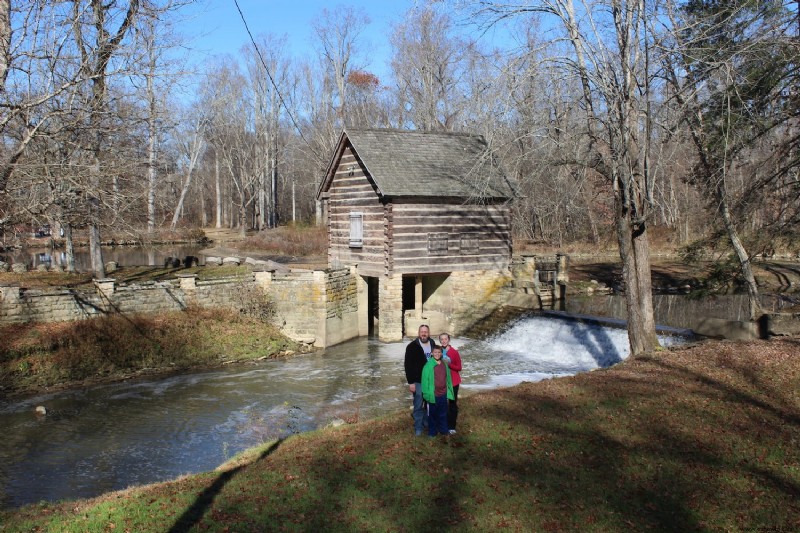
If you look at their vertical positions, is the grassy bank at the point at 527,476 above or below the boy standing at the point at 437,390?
below

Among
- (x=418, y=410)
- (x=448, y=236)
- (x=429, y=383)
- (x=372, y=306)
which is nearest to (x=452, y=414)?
(x=418, y=410)

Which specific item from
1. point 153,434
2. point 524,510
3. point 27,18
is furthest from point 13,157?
point 524,510

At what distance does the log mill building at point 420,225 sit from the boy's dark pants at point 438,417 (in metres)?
14.6

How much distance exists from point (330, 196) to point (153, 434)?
15.5 meters

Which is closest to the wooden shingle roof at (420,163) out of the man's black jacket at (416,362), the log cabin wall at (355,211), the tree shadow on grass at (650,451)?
the log cabin wall at (355,211)

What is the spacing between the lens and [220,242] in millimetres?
55188

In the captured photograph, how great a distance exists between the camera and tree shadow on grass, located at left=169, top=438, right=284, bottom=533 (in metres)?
7.37

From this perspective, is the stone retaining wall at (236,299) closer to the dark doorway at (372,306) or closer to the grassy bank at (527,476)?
the dark doorway at (372,306)

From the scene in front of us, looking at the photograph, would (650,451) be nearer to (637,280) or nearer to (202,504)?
(202,504)

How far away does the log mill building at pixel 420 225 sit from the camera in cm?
2491

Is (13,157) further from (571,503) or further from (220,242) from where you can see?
(220,242)

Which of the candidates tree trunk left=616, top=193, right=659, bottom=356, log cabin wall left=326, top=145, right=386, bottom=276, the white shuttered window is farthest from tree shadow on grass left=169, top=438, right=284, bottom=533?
the white shuttered window

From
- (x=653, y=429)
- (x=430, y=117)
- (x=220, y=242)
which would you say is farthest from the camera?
(x=220, y=242)

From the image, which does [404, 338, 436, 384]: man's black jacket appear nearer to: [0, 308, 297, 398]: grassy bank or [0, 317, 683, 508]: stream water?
[0, 317, 683, 508]: stream water
